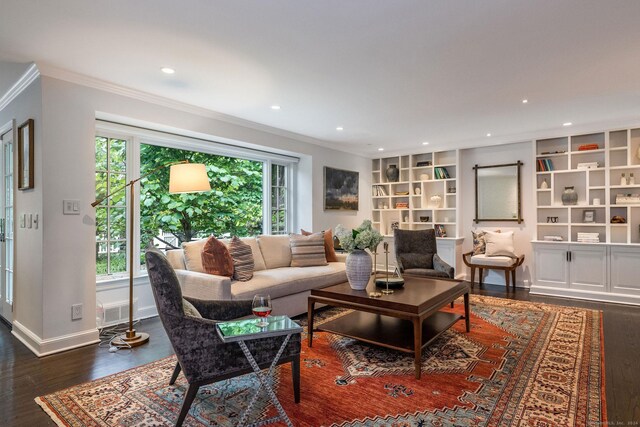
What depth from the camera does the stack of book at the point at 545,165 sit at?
546cm

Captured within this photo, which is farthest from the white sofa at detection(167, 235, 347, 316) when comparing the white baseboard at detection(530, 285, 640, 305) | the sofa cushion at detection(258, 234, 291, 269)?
the white baseboard at detection(530, 285, 640, 305)

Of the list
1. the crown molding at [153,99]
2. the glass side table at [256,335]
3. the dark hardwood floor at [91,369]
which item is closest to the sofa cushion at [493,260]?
the dark hardwood floor at [91,369]

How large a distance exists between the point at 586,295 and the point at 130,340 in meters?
5.53

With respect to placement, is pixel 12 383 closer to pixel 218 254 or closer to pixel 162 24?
pixel 218 254

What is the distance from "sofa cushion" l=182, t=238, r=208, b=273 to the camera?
352 cm

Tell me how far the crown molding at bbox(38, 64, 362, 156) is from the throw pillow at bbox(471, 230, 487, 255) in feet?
10.4

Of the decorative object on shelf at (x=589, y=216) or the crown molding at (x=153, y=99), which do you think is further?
the decorative object on shelf at (x=589, y=216)

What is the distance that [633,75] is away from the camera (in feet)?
10.6

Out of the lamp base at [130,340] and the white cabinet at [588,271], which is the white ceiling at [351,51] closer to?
the white cabinet at [588,271]

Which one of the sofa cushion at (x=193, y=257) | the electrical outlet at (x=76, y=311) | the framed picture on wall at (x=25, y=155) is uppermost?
the framed picture on wall at (x=25, y=155)

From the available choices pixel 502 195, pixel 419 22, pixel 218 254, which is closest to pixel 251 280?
pixel 218 254

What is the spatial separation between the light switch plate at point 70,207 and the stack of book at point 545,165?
595 centimetres

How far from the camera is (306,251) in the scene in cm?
449

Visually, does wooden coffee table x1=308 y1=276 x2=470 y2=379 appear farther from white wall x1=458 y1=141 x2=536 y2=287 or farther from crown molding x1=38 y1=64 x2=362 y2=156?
white wall x1=458 y1=141 x2=536 y2=287
